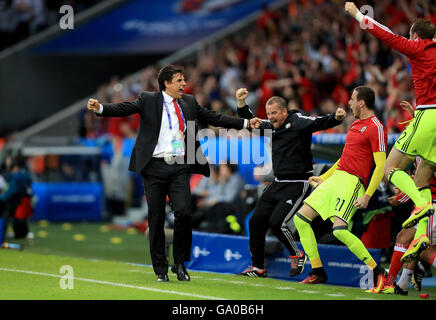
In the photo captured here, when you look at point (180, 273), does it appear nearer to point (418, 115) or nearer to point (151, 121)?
point (151, 121)

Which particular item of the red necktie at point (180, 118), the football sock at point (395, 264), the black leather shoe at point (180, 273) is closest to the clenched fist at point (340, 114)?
the football sock at point (395, 264)

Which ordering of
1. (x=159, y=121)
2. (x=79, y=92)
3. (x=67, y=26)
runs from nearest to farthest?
(x=159, y=121) → (x=67, y=26) → (x=79, y=92)

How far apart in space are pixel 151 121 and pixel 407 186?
112 inches

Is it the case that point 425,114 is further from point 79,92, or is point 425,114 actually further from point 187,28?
point 79,92

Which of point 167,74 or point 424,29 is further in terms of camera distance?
point 167,74

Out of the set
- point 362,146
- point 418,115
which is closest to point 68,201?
point 362,146

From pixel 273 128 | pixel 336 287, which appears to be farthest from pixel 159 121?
pixel 336 287

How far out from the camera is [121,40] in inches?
1054

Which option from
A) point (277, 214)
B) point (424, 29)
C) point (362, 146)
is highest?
point (424, 29)

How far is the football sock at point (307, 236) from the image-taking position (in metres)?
9.41

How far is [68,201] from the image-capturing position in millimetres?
20938

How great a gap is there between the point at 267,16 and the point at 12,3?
794cm

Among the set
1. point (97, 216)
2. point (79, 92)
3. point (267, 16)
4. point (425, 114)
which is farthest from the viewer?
point (79, 92)

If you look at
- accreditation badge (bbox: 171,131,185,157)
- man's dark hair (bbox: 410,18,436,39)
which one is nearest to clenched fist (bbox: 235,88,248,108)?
accreditation badge (bbox: 171,131,185,157)
